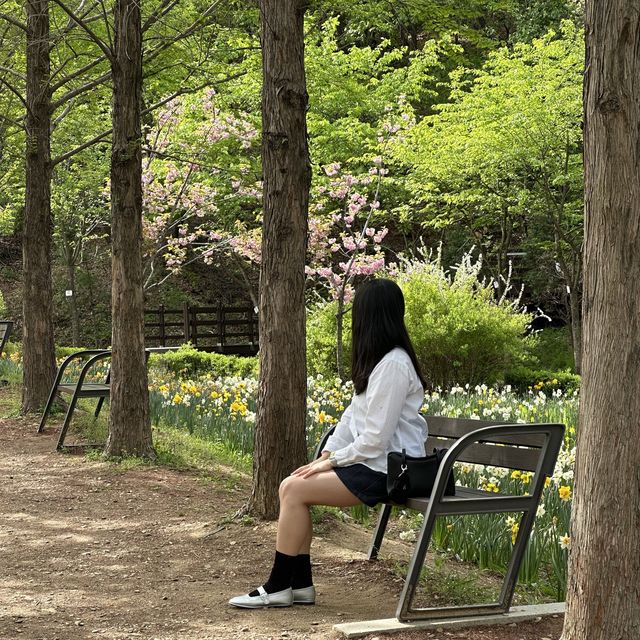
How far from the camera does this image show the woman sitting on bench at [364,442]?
4191 millimetres

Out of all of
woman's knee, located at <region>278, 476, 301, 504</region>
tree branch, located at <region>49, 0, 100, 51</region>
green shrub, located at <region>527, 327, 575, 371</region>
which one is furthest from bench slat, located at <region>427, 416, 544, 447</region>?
green shrub, located at <region>527, 327, 575, 371</region>

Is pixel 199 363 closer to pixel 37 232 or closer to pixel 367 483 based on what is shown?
pixel 37 232

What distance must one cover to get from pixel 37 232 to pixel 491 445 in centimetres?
817

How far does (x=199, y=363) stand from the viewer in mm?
18219

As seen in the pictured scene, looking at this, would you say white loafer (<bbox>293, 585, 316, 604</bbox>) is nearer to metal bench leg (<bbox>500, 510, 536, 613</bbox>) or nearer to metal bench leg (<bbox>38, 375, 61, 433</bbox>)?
metal bench leg (<bbox>500, 510, 536, 613</bbox>)

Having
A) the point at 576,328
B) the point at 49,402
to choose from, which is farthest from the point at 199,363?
the point at 576,328

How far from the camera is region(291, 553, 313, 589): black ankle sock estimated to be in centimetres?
436

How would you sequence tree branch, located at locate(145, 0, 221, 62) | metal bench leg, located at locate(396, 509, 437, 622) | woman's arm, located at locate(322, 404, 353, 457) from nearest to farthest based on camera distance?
metal bench leg, located at locate(396, 509, 437, 622), woman's arm, located at locate(322, 404, 353, 457), tree branch, located at locate(145, 0, 221, 62)

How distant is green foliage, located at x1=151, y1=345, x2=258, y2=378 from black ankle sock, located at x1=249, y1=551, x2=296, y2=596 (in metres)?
12.9

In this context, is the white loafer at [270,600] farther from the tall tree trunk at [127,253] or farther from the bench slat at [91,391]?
the bench slat at [91,391]

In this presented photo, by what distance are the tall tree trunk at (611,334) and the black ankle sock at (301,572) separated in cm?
143

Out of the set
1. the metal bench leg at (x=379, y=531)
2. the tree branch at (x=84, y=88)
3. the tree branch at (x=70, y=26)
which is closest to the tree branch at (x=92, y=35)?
the tree branch at (x=70, y=26)

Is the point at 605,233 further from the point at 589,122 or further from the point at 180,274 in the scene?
the point at 180,274

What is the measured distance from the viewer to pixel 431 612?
4.02 m
